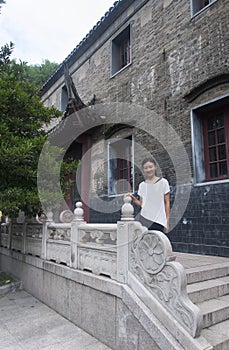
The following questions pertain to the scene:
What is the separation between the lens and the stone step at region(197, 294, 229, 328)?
267cm

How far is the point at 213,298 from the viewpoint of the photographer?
3.14 meters

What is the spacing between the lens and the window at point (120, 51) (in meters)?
8.41

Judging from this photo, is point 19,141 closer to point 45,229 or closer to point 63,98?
point 45,229

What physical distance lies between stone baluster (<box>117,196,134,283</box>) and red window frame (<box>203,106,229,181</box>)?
2.93 meters

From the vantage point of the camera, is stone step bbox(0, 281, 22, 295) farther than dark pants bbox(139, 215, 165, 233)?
Yes

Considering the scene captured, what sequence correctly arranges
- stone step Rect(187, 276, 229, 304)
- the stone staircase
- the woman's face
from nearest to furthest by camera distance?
the stone staircase, stone step Rect(187, 276, 229, 304), the woman's face

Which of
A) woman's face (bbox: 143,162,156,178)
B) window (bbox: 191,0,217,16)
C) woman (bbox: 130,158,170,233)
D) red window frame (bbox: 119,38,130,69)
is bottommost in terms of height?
woman (bbox: 130,158,170,233)

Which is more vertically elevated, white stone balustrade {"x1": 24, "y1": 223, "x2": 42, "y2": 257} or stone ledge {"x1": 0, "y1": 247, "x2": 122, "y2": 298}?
white stone balustrade {"x1": 24, "y1": 223, "x2": 42, "y2": 257}

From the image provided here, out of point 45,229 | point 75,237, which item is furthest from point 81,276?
point 45,229

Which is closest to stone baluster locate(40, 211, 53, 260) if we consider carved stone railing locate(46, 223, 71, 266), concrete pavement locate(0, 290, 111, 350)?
carved stone railing locate(46, 223, 71, 266)

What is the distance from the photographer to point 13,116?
5371mm

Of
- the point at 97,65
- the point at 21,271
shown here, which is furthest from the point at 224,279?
the point at 97,65

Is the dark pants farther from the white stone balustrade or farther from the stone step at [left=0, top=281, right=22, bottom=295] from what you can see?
the stone step at [left=0, top=281, right=22, bottom=295]

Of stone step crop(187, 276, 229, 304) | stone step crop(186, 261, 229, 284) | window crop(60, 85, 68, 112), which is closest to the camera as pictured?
stone step crop(187, 276, 229, 304)
